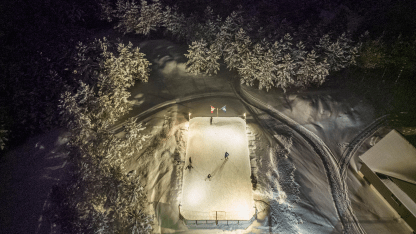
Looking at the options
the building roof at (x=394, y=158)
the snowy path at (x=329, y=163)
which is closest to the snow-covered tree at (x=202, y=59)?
the snowy path at (x=329, y=163)

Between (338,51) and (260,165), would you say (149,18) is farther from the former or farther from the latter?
(260,165)

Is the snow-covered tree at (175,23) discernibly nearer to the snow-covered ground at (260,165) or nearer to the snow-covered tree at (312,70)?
the snow-covered ground at (260,165)

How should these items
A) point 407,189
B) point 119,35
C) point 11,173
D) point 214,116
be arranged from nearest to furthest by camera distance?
point 407,189 → point 11,173 → point 214,116 → point 119,35

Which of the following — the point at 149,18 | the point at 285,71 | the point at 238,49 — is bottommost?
the point at 285,71

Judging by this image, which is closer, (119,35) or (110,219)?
(110,219)

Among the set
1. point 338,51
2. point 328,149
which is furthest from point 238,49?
point 328,149

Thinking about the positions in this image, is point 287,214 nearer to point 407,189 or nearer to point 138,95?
point 407,189

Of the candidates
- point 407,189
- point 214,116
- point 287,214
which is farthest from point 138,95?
point 407,189
